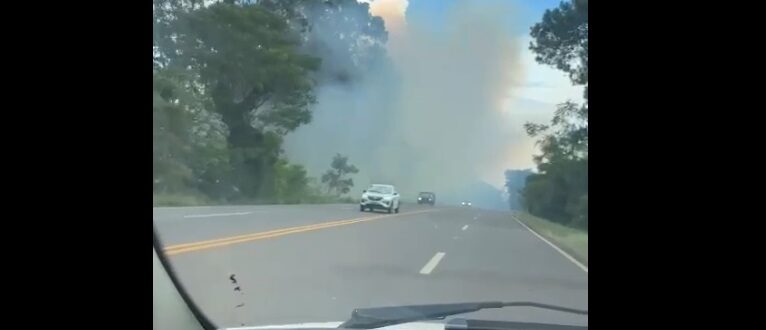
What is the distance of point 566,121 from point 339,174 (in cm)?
329

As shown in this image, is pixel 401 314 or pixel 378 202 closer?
pixel 401 314

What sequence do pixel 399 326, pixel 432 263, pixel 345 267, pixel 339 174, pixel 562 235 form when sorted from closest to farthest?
1. pixel 399 326
2. pixel 345 267
3. pixel 339 174
4. pixel 432 263
5. pixel 562 235

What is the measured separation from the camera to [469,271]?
8.77m

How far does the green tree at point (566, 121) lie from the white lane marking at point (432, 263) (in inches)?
61.3

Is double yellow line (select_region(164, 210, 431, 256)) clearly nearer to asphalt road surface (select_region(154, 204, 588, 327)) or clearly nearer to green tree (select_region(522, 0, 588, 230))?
asphalt road surface (select_region(154, 204, 588, 327))

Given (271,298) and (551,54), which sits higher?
(551,54)

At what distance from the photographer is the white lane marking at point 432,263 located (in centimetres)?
866

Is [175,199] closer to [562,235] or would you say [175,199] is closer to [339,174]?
[339,174]

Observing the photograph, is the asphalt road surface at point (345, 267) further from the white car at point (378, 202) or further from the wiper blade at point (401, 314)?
the white car at point (378, 202)

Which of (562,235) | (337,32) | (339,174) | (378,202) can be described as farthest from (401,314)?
(378,202)

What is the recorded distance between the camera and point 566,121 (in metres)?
6.47
